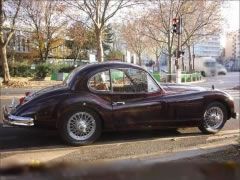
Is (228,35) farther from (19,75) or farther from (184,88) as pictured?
(184,88)

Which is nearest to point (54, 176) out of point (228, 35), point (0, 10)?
point (0, 10)

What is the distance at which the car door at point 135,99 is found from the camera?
24.4ft

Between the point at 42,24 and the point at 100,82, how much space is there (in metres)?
46.0

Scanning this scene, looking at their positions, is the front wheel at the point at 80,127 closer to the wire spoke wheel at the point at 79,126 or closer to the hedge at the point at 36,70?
the wire spoke wheel at the point at 79,126

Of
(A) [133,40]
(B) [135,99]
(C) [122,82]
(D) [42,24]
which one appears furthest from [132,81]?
(A) [133,40]

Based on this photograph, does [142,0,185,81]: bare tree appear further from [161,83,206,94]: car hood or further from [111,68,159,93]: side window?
[111,68,159,93]: side window

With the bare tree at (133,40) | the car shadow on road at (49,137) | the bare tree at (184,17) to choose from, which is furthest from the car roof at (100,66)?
the bare tree at (133,40)

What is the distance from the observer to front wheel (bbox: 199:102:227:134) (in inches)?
320

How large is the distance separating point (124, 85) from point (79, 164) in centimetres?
515

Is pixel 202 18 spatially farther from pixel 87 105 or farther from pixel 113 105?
pixel 87 105

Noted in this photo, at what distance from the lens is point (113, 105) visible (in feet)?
24.3

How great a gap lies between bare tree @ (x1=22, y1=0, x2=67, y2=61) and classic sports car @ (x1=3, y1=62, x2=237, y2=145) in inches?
1410

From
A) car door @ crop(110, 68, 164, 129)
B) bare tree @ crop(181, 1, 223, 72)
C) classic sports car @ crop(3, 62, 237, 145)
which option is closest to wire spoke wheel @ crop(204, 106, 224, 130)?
classic sports car @ crop(3, 62, 237, 145)

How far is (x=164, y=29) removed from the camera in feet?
143
